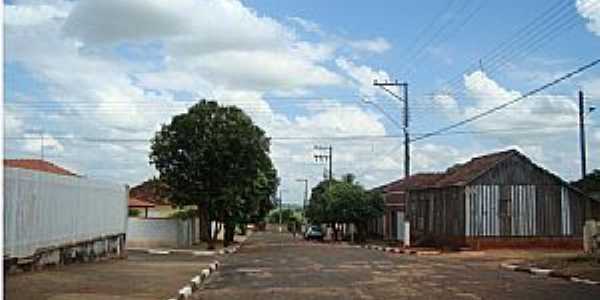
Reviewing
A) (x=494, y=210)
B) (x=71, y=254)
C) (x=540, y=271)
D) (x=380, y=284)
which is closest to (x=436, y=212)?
(x=494, y=210)

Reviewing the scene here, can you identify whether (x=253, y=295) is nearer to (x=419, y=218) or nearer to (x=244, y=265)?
(x=244, y=265)

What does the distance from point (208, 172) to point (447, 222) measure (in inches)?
543

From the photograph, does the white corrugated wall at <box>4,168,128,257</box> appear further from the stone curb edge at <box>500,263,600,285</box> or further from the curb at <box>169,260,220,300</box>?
the stone curb edge at <box>500,263,600,285</box>

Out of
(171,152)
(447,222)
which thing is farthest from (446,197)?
(171,152)

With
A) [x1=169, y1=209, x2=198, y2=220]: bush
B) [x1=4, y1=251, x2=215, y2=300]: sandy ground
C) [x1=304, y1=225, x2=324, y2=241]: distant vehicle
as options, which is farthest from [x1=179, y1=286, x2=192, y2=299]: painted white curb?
[x1=304, y1=225, x2=324, y2=241]: distant vehicle

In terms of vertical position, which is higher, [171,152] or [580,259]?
[171,152]

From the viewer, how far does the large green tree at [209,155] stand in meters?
45.9

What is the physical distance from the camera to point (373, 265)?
97.4 ft

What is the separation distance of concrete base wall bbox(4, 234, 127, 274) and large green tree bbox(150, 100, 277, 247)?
38.0ft

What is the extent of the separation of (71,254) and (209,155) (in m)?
20.4

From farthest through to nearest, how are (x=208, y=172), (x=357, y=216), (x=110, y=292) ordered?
(x=357, y=216), (x=208, y=172), (x=110, y=292)

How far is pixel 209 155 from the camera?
45781 millimetres

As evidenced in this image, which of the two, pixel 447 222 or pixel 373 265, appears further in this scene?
pixel 447 222

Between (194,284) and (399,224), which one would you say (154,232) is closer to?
(399,224)
